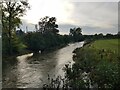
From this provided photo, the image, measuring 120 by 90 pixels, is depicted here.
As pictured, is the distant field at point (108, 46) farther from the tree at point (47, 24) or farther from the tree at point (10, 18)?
the tree at point (47, 24)

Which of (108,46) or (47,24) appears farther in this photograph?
(47,24)

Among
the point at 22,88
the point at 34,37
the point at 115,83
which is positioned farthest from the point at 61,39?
the point at 115,83

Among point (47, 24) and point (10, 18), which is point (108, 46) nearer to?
point (10, 18)

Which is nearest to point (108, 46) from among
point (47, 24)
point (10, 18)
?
point (10, 18)

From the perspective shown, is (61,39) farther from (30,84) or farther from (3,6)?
(30,84)

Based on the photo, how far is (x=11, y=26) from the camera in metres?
39.2

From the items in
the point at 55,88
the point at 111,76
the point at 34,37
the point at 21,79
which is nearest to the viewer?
the point at 111,76

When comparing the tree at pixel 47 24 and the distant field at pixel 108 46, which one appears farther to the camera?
the tree at pixel 47 24

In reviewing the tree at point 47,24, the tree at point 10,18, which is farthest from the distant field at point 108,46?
the tree at point 47,24

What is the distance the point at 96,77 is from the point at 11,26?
95.7 feet

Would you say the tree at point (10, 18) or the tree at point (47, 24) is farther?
the tree at point (47, 24)

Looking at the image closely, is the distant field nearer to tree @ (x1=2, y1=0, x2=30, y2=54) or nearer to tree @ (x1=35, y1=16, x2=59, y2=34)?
tree @ (x1=2, y1=0, x2=30, y2=54)

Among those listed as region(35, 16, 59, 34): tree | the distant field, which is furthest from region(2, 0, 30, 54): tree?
region(35, 16, 59, 34): tree

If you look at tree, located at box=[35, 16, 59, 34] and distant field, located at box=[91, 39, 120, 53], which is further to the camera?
tree, located at box=[35, 16, 59, 34]
